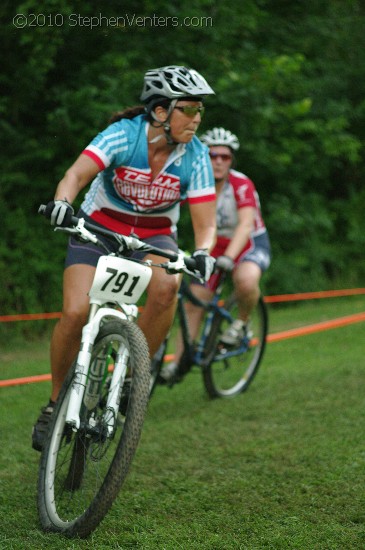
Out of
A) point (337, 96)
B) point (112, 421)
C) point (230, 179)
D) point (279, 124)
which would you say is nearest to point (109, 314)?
point (112, 421)

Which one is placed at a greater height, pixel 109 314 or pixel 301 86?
pixel 109 314

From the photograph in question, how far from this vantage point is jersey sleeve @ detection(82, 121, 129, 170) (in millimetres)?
4234

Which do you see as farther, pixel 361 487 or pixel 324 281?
pixel 324 281

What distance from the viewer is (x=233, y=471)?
179 inches

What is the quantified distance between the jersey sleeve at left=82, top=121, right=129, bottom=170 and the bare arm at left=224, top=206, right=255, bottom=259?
2.36m

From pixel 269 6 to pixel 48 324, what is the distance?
27.1 ft

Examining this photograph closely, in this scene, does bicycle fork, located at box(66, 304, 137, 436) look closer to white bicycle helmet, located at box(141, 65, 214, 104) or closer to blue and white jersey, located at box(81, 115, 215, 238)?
blue and white jersey, located at box(81, 115, 215, 238)

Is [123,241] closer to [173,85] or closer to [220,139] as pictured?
[173,85]

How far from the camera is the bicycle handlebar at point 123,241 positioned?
12.3 feet

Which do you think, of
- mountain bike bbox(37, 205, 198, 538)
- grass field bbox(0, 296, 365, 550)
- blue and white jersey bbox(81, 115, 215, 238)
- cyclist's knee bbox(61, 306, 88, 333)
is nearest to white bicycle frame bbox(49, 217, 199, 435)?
mountain bike bbox(37, 205, 198, 538)

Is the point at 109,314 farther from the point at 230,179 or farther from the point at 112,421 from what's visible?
the point at 230,179

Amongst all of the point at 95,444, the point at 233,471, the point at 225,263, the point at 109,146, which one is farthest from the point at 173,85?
the point at 225,263

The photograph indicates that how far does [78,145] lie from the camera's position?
39.2 feet

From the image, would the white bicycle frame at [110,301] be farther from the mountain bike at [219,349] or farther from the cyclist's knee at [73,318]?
the mountain bike at [219,349]
